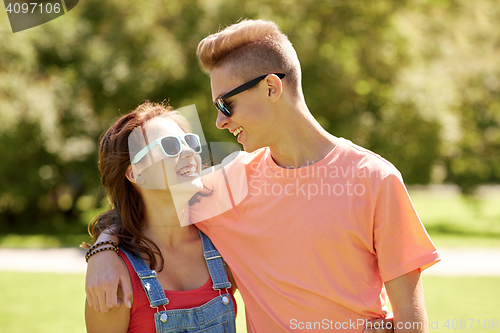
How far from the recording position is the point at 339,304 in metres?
2.29

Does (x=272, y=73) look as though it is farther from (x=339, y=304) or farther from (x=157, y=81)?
(x=157, y=81)

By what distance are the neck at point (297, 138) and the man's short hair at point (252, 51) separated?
Result: 0.17 meters

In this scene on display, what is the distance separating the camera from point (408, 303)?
2107mm

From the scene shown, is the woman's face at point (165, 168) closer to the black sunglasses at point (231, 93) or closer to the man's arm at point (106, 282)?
the black sunglasses at point (231, 93)

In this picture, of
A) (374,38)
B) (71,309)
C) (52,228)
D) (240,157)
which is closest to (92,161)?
(52,228)

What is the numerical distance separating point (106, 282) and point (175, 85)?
448 inches

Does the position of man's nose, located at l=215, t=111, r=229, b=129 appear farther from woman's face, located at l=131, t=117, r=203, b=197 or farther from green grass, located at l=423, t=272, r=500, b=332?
green grass, located at l=423, t=272, r=500, b=332

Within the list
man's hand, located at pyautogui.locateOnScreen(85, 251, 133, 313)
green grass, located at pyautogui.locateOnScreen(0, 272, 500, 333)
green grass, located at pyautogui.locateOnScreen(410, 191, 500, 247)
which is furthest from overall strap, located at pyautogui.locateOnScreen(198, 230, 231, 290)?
green grass, located at pyautogui.locateOnScreen(410, 191, 500, 247)

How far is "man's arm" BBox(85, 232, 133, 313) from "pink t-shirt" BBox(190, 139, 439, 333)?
2.02 feet

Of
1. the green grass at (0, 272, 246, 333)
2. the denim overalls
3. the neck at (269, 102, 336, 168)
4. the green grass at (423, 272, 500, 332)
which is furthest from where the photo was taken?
the green grass at (423, 272, 500, 332)

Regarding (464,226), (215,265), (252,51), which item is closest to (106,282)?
(215,265)

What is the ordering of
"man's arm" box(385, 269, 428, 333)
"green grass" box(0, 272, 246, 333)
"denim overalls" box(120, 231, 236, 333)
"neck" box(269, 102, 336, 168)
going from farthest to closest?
"green grass" box(0, 272, 246, 333)
"neck" box(269, 102, 336, 168)
"denim overalls" box(120, 231, 236, 333)
"man's arm" box(385, 269, 428, 333)

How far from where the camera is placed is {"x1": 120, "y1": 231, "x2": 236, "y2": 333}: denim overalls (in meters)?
2.33

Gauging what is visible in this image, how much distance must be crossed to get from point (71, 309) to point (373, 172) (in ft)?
20.4
